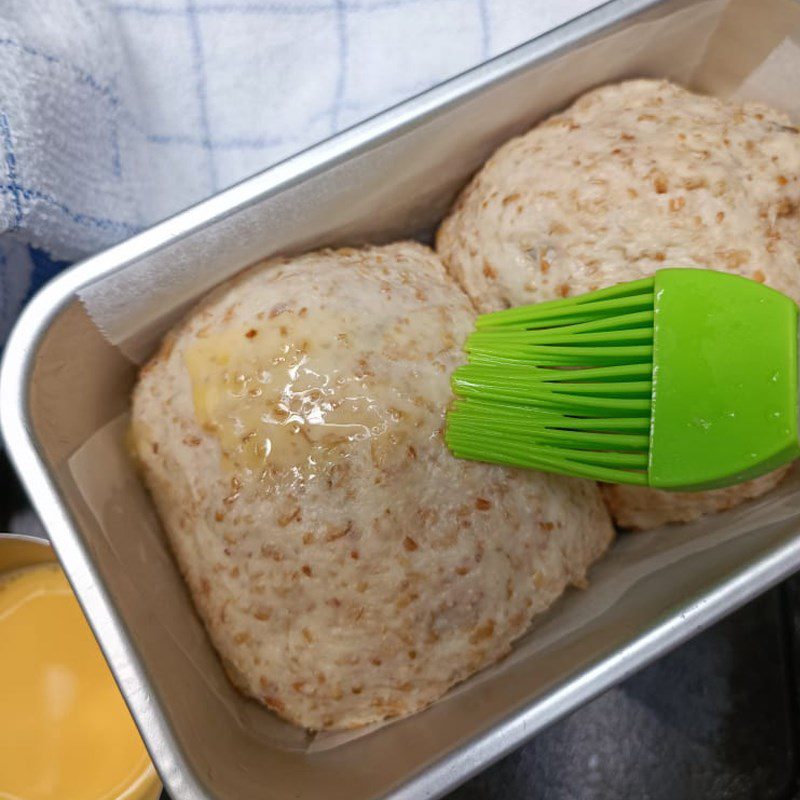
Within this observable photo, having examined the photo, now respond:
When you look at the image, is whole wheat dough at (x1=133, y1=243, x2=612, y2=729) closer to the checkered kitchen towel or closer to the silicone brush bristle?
the silicone brush bristle

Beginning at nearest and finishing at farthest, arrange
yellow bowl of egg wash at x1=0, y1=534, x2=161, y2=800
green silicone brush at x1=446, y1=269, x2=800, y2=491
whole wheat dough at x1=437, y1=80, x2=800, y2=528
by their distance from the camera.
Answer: green silicone brush at x1=446, y1=269, x2=800, y2=491
whole wheat dough at x1=437, y1=80, x2=800, y2=528
yellow bowl of egg wash at x1=0, y1=534, x2=161, y2=800

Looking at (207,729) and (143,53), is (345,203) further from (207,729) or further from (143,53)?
(207,729)

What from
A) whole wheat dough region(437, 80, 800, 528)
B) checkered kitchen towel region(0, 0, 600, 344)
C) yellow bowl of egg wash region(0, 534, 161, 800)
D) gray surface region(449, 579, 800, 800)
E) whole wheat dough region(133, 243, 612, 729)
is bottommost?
gray surface region(449, 579, 800, 800)

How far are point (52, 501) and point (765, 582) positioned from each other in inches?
29.0

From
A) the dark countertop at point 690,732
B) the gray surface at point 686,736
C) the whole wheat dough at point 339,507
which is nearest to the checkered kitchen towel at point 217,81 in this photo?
the whole wheat dough at point 339,507

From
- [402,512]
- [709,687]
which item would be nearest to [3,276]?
[402,512]

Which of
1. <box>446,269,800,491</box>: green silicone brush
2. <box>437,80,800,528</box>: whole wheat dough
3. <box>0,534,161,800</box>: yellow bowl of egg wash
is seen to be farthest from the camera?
<box>0,534,161,800</box>: yellow bowl of egg wash

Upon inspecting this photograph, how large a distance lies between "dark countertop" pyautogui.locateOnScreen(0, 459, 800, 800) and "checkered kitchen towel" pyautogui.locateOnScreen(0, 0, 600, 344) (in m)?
0.47

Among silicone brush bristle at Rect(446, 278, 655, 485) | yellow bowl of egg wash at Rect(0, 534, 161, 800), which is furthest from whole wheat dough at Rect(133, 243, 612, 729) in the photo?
yellow bowl of egg wash at Rect(0, 534, 161, 800)

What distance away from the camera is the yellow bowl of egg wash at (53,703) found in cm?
101

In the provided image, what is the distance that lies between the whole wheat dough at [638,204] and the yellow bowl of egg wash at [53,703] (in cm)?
74

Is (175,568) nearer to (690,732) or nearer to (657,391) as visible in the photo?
(657,391)

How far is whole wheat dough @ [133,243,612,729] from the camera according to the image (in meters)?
0.79

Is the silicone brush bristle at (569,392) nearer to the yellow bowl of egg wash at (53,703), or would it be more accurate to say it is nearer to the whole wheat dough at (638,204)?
the whole wheat dough at (638,204)
